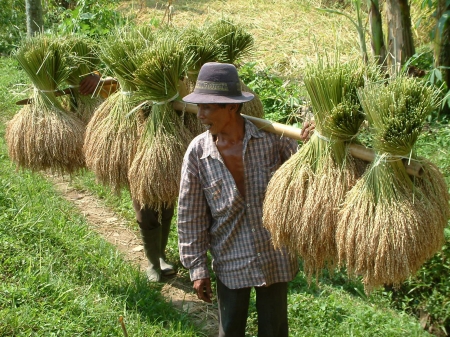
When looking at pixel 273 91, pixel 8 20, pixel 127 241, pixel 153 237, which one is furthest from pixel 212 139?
pixel 8 20

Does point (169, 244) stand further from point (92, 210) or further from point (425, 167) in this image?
point (425, 167)

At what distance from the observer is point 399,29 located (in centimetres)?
540

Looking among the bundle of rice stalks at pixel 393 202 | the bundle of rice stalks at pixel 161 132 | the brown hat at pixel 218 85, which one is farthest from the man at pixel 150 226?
the bundle of rice stalks at pixel 393 202

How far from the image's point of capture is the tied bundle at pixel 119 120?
3.44 metres

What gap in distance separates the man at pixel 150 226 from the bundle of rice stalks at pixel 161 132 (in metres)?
0.56

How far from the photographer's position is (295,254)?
2721mm

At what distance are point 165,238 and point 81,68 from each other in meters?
1.31

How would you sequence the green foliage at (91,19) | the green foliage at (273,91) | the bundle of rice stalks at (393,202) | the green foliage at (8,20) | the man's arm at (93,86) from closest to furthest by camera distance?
the bundle of rice stalks at (393,202) < the man's arm at (93,86) < the green foliage at (273,91) < the green foliage at (91,19) < the green foliage at (8,20)

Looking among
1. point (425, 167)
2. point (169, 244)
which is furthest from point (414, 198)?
point (169, 244)

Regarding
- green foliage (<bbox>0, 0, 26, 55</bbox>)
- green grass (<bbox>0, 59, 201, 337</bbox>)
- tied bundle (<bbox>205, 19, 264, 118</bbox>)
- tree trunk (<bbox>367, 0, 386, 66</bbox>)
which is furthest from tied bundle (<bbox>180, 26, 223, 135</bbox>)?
green foliage (<bbox>0, 0, 26, 55</bbox>)

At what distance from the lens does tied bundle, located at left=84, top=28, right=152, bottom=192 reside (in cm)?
344

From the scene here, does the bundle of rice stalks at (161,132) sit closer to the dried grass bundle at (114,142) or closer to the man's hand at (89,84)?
the dried grass bundle at (114,142)

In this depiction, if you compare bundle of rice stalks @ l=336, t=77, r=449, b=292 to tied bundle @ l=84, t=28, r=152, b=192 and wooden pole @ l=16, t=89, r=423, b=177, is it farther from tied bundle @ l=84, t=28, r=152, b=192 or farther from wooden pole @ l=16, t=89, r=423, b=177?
tied bundle @ l=84, t=28, r=152, b=192

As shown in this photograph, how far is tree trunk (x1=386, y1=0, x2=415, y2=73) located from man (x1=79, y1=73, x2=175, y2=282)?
8.51ft
